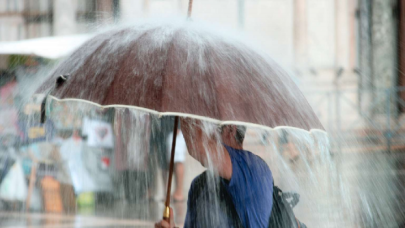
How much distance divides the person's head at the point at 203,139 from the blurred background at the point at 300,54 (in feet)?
16.5

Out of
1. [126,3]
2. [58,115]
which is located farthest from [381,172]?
[126,3]

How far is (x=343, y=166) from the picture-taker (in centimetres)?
999

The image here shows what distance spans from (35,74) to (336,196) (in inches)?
184

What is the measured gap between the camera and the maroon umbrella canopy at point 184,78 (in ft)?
6.42

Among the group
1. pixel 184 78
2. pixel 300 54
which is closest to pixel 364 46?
pixel 300 54

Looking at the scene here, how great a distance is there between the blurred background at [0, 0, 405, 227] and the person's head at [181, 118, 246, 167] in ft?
16.5

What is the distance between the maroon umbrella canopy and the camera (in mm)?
1957

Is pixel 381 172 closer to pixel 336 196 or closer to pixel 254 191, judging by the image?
pixel 336 196

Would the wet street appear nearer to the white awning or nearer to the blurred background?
the blurred background

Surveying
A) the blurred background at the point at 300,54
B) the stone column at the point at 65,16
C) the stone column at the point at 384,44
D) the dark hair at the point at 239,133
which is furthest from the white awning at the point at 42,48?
the stone column at the point at 384,44

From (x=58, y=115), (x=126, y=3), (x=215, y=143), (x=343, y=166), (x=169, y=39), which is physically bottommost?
(x=343, y=166)

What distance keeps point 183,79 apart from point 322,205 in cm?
523

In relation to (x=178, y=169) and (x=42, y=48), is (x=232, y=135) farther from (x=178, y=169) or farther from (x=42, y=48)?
(x=42, y=48)

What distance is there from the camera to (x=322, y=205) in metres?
6.82
